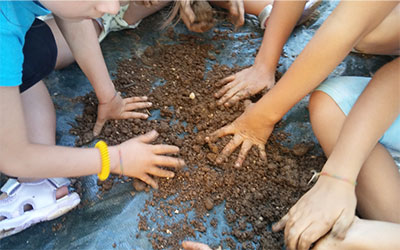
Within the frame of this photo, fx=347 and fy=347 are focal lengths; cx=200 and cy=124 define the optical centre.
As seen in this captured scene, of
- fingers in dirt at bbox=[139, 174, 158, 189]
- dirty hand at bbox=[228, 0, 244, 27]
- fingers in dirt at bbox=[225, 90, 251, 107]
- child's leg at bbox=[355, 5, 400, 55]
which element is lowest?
fingers in dirt at bbox=[139, 174, 158, 189]

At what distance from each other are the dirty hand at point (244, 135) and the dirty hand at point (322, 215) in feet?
0.91

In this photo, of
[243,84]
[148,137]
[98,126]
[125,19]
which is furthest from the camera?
[125,19]

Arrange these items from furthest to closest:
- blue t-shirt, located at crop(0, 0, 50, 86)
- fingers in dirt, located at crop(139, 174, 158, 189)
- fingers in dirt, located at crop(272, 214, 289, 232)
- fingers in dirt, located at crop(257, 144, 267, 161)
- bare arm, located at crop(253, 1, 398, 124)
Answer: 1. fingers in dirt, located at crop(257, 144, 267, 161)
2. fingers in dirt, located at crop(139, 174, 158, 189)
3. fingers in dirt, located at crop(272, 214, 289, 232)
4. bare arm, located at crop(253, 1, 398, 124)
5. blue t-shirt, located at crop(0, 0, 50, 86)

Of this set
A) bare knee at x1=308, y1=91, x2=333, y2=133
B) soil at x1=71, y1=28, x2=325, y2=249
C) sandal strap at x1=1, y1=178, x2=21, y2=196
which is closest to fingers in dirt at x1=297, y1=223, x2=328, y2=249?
soil at x1=71, y1=28, x2=325, y2=249

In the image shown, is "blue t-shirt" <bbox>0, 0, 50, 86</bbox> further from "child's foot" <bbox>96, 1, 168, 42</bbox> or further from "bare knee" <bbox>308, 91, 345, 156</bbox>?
"bare knee" <bbox>308, 91, 345, 156</bbox>

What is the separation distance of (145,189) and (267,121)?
47 centimetres

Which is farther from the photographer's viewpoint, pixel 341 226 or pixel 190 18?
pixel 190 18

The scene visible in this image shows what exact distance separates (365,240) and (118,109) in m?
0.92

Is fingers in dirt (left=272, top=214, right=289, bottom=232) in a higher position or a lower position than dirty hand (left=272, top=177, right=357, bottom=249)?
lower

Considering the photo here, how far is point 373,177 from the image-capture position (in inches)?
42.6

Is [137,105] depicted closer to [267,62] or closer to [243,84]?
[243,84]

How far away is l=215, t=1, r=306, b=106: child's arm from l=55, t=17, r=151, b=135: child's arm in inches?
13.0

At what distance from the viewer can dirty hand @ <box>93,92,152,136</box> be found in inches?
50.4

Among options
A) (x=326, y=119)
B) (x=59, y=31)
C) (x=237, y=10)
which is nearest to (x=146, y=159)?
(x=326, y=119)
